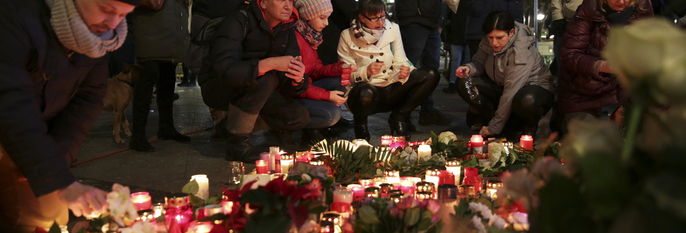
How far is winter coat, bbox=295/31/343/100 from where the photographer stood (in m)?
3.83

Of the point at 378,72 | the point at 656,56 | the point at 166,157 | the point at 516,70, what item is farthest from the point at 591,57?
the point at 656,56

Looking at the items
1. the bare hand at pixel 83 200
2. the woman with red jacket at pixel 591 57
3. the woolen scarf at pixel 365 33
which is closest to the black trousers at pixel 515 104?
the woman with red jacket at pixel 591 57

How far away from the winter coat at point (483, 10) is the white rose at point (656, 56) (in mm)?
4732

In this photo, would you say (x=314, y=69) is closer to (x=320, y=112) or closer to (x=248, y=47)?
(x=320, y=112)

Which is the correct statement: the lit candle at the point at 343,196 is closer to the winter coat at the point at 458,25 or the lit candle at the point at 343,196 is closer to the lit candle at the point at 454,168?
the lit candle at the point at 454,168

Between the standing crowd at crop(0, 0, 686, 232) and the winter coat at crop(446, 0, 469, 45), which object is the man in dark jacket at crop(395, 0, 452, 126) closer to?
the standing crowd at crop(0, 0, 686, 232)

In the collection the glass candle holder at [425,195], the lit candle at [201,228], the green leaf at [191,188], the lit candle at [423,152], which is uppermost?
the lit candle at [201,228]

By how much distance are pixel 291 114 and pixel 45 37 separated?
2118 mm

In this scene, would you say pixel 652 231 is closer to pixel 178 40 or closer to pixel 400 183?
pixel 400 183

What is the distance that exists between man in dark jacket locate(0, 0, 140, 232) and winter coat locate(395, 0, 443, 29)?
3.69 m

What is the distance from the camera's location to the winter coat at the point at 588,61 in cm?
365

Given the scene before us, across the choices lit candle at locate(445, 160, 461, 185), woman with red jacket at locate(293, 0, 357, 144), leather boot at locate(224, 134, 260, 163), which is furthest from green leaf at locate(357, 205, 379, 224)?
woman with red jacket at locate(293, 0, 357, 144)

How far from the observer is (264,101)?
3.44 metres

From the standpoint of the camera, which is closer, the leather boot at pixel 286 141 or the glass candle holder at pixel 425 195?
the glass candle holder at pixel 425 195
